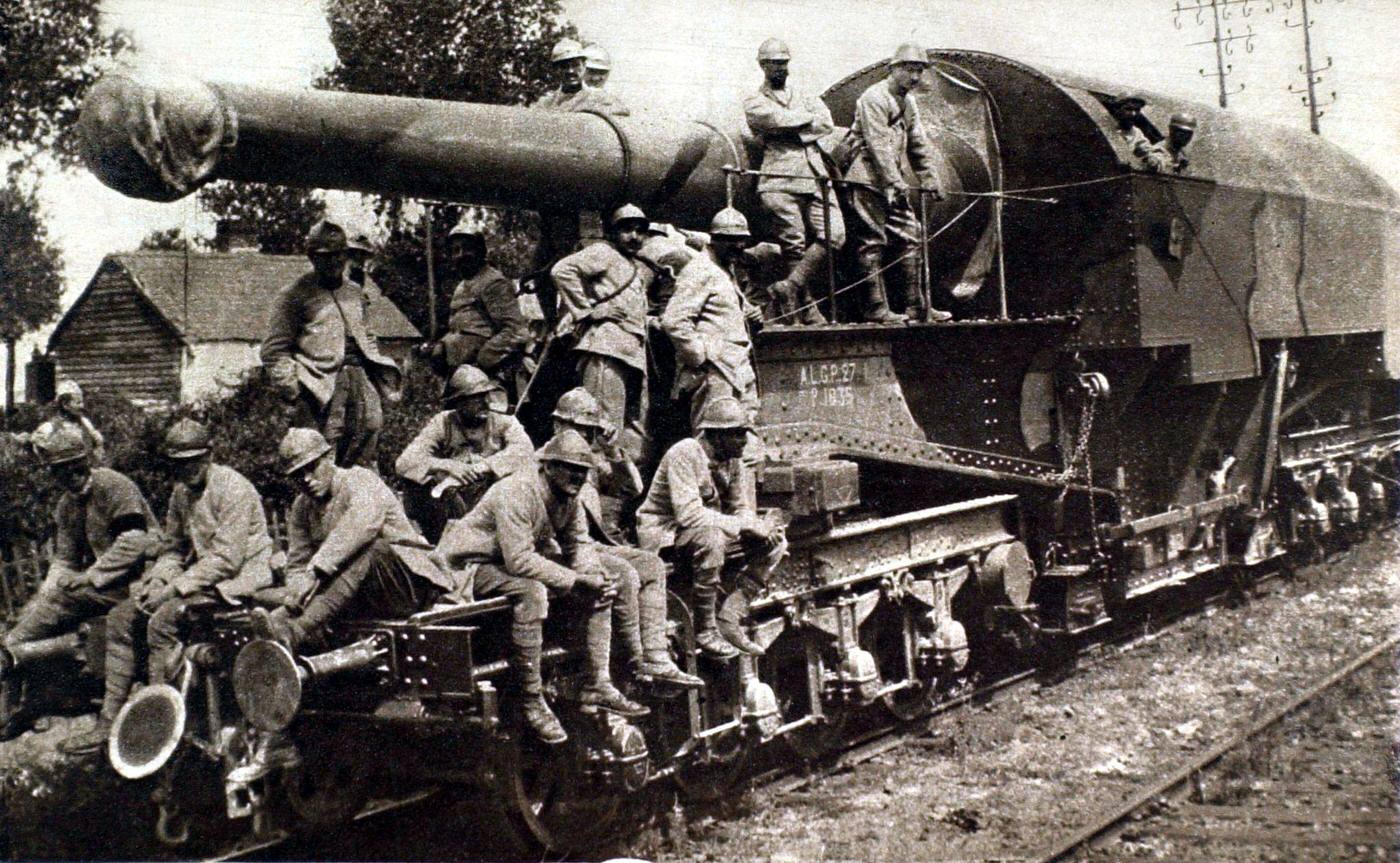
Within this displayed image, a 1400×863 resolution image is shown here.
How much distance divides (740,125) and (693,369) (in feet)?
6.00

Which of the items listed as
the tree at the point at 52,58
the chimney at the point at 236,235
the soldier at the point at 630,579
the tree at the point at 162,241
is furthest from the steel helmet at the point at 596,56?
the tree at the point at 162,241

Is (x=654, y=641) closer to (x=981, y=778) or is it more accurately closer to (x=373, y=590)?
(x=373, y=590)

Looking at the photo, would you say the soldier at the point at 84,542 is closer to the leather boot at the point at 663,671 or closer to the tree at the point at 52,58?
the leather boot at the point at 663,671

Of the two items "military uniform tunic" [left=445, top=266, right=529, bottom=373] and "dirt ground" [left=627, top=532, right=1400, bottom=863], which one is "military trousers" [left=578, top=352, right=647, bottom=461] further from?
"dirt ground" [left=627, top=532, right=1400, bottom=863]

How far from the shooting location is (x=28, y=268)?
1443cm

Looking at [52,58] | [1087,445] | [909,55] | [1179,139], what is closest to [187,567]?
[52,58]

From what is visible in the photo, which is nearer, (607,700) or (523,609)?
(523,609)

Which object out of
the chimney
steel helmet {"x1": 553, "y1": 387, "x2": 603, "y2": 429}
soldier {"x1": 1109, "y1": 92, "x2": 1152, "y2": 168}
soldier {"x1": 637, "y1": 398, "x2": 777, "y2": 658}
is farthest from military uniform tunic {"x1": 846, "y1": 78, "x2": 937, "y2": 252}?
the chimney

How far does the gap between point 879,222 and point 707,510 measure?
8.91 feet

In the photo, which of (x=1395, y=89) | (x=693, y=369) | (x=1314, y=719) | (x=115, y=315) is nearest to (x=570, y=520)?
(x=693, y=369)

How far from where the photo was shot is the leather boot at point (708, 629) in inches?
271

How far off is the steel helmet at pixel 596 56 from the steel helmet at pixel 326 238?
6.66 feet

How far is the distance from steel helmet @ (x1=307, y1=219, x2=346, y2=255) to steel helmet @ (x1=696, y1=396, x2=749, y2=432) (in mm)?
1982

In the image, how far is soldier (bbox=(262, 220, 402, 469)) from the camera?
23.7 feet
